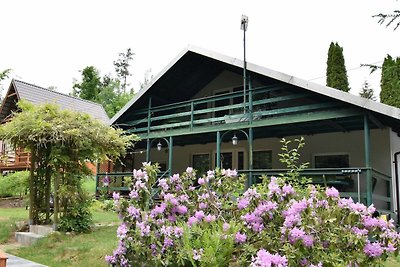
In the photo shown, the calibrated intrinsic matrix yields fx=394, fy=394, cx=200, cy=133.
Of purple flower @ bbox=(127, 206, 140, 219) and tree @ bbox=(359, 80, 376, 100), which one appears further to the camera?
tree @ bbox=(359, 80, 376, 100)

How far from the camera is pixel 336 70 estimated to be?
21.6 m

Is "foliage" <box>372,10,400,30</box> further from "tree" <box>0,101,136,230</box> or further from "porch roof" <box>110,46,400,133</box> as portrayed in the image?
"tree" <box>0,101,136,230</box>

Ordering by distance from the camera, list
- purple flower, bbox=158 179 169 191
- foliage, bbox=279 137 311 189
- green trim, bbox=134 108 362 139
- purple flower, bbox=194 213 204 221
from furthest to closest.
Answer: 1. green trim, bbox=134 108 362 139
2. foliage, bbox=279 137 311 189
3. purple flower, bbox=158 179 169 191
4. purple flower, bbox=194 213 204 221

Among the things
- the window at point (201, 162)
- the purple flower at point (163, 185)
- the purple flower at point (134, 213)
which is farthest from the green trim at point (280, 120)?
the purple flower at point (134, 213)

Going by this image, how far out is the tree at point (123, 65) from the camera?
184 feet

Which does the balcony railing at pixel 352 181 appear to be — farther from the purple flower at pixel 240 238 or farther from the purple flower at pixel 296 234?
the purple flower at pixel 296 234

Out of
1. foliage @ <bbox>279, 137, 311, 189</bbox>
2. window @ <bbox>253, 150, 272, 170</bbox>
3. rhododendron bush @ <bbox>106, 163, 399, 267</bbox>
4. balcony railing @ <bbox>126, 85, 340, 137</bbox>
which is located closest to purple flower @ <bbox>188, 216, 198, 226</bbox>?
rhododendron bush @ <bbox>106, 163, 399, 267</bbox>

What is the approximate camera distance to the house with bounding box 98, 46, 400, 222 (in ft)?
33.3

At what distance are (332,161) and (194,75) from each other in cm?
573

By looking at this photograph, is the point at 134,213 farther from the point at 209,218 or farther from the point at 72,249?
the point at 72,249

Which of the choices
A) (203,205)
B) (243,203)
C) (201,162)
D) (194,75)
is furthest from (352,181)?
(243,203)

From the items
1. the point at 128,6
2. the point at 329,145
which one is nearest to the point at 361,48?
the point at 329,145

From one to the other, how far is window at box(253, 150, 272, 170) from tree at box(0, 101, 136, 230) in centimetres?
597

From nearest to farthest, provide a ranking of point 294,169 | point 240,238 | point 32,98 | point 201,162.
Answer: point 240,238 < point 294,169 < point 201,162 < point 32,98
